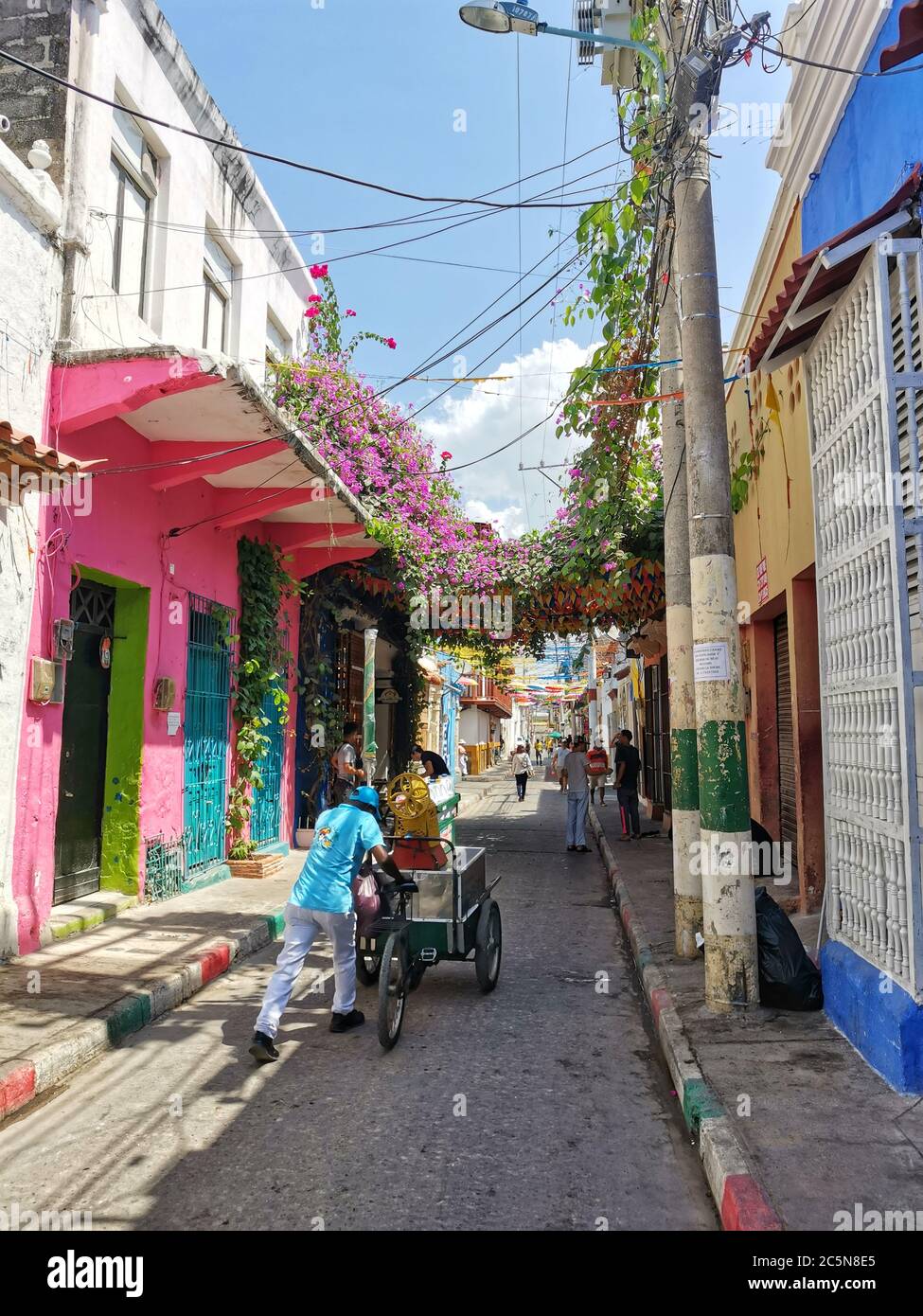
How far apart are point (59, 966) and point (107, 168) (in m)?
6.64

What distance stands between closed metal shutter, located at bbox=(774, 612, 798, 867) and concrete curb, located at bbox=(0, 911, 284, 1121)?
17.7 ft

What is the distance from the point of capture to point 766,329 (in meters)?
5.60

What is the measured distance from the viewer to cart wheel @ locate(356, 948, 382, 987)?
639cm

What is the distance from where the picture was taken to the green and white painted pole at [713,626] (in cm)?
549

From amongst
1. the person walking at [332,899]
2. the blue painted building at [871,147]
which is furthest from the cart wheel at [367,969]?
the blue painted building at [871,147]

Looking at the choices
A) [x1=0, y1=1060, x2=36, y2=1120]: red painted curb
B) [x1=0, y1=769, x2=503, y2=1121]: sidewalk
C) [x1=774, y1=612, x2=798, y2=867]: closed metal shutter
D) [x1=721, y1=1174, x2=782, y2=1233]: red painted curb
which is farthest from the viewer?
[x1=774, y1=612, x2=798, y2=867]: closed metal shutter

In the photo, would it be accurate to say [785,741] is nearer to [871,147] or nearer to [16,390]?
[871,147]

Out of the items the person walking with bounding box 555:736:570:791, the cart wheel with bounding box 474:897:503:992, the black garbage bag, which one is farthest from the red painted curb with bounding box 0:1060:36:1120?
the person walking with bounding box 555:736:570:791

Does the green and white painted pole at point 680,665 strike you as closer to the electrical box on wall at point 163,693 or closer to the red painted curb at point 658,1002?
the red painted curb at point 658,1002

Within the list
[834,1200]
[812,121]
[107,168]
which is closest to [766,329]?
[812,121]

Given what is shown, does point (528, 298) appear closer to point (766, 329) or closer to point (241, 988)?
point (766, 329)

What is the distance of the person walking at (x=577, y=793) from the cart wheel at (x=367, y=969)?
784 cm

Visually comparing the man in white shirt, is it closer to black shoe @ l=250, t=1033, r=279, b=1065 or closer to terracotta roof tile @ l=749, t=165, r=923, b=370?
black shoe @ l=250, t=1033, r=279, b=1065

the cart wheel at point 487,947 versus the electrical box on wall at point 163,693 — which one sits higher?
the electrical box on wall at point 163,693
